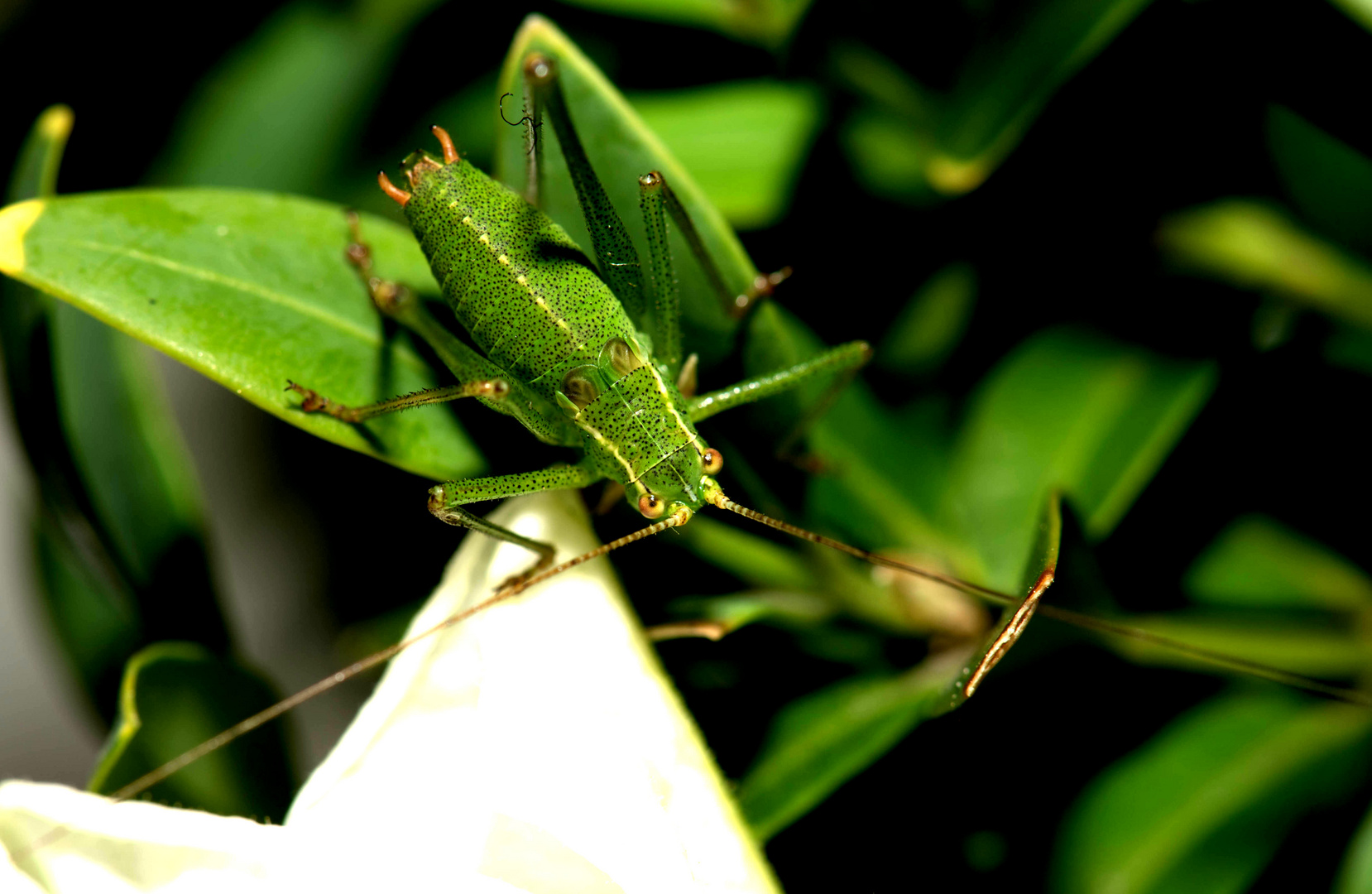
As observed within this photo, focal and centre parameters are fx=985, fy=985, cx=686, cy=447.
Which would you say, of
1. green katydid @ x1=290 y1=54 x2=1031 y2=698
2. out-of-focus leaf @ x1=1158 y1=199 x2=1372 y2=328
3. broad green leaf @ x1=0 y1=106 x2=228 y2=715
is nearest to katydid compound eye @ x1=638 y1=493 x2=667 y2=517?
green katydid @ x1=290 y1=54 x2=1031 y2=698

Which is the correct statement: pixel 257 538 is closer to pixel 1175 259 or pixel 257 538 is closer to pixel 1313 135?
pixel 1175 259

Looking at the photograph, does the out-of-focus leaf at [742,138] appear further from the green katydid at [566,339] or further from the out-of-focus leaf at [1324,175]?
the out-of-focus leaf at [1324,175]

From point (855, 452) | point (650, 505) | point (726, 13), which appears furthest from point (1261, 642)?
point (726, 13)

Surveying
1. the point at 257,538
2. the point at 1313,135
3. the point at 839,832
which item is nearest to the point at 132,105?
the point at 257,538

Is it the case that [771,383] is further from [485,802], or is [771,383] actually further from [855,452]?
[485,802]

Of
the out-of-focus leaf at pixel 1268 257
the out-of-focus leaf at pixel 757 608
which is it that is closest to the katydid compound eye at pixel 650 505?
the out-of-focus leaf at pixel 757 608
